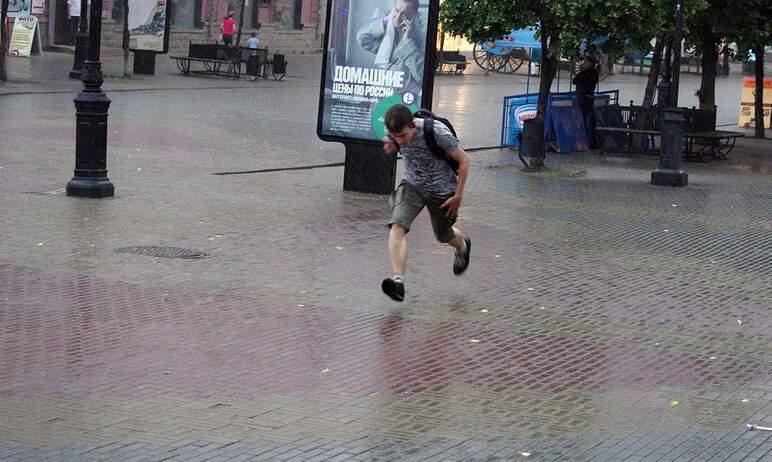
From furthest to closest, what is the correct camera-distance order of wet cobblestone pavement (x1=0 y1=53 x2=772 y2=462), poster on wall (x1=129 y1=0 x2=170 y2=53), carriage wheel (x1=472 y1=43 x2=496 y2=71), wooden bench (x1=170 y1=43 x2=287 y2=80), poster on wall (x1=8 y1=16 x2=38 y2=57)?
carriage wheel (x1=472 y1=43 x2=496 y2=71)
wooden bench (x1=170 y1=43 x2=287 y2=80)
poster on wall (x1=129 y1=0 x2=170 y2=53)
poster on wall (x1=8 y1=16 x2=38 y2=57)
wet cobblestone pavement (x1=0 y1=53 x2=772 y2=462)

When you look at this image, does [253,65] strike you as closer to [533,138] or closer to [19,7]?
[19,7]

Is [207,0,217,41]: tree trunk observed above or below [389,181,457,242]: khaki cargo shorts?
above

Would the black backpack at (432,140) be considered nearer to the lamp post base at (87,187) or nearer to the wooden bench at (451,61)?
the lamp post base at (87,187)

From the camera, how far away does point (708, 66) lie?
26219 mm

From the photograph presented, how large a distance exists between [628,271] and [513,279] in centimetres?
125

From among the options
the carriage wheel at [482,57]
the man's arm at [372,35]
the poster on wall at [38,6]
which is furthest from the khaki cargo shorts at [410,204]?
the carriage wheel at [482,57]

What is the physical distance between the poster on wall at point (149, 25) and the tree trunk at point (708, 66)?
1427 cm

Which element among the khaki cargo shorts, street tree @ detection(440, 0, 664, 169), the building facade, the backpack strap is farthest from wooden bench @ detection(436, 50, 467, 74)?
the backpack strap

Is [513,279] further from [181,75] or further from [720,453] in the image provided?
[181,75]

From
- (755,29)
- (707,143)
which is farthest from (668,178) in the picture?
(755,29)

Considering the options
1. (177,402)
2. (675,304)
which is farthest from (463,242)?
(177,402)

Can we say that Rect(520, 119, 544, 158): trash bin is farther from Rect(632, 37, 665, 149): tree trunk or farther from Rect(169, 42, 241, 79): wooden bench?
Rect(169, 42, 241, 79): wooden bench

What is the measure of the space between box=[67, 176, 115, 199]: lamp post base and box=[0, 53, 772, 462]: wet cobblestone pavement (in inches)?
5.4

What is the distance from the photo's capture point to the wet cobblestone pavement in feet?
21.6
